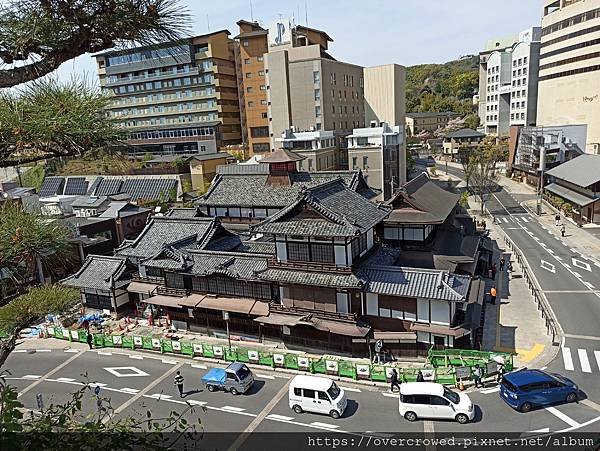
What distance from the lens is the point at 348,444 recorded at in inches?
721

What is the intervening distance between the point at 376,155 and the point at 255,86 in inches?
1169

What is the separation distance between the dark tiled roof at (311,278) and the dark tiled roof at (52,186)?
189 feet

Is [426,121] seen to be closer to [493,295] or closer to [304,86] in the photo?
[304,86]

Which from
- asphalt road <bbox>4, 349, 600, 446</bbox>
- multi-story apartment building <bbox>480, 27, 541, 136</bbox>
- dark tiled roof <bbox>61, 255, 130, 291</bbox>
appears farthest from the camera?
multi-story apartment building <bbox>480, 27, 541, 136</bbox>

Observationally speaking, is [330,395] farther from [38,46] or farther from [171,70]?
[171,70]

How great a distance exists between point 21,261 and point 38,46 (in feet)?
11.5

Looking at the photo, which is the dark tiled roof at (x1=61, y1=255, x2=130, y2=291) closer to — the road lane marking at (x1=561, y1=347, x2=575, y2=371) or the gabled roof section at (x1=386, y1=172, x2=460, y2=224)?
the gabled roof section at (x1=386, y1=172, x2=460, y2=224)

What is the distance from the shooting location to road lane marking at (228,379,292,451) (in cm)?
1875

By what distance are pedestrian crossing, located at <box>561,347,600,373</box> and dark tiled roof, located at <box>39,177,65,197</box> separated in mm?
71332

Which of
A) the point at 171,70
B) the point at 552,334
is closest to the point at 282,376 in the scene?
the point at 552,334

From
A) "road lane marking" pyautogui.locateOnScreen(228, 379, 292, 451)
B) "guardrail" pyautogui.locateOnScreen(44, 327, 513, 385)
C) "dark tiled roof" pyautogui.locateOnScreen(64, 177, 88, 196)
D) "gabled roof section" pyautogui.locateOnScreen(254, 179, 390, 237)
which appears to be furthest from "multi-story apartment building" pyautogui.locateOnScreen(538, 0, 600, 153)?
"dark tiled roof" pyautogui.locateOnScreen(64, 177, 88, 196)

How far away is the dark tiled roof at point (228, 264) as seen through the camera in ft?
92.6

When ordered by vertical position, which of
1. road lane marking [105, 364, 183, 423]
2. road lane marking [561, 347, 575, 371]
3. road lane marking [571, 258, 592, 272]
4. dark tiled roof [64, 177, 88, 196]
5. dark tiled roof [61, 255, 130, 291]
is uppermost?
dark tiled roof [64, 177, 88, 196]

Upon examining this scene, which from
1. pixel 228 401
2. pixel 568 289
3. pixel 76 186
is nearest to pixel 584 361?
pixel 568 289
